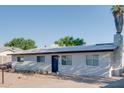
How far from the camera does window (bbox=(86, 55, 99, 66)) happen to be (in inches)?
861

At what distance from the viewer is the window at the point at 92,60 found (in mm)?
21859

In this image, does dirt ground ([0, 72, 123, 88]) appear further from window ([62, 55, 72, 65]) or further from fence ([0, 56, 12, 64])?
fence ([0, 56, 12, 64])

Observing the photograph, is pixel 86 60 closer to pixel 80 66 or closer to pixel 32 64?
pixel 80 66

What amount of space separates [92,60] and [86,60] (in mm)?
682

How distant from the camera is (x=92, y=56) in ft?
72.6

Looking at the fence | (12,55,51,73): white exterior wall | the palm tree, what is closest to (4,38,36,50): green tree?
the fence

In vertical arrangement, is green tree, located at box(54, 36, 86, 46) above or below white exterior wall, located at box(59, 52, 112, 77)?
above

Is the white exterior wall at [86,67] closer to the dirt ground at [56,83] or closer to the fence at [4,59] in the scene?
the dirt ground at [56,83]

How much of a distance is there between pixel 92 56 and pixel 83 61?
3.67 feet

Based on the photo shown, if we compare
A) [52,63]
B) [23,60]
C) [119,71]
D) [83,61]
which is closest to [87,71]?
[83,61]
